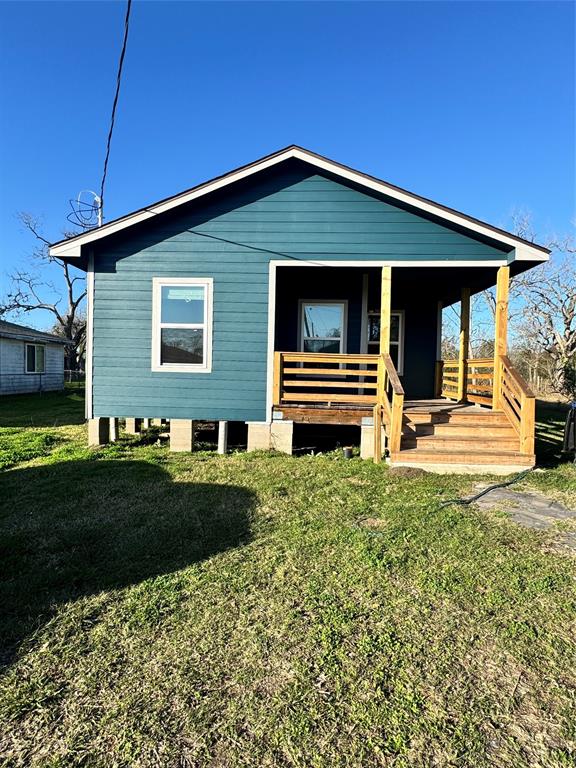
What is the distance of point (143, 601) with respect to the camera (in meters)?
2.74

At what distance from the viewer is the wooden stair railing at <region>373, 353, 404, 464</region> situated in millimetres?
5711

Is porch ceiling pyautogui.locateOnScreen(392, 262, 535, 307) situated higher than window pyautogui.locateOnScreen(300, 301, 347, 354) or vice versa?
porch ceiling pyautogui.locateOnScreen(392, 262, 535, 307)

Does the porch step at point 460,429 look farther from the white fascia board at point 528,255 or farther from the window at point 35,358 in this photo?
the window at point 35,358

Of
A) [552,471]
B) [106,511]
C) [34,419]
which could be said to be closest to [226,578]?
[106,511]

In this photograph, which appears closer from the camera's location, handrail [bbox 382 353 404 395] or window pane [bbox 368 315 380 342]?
handrail [bbox 382 353 404 395]

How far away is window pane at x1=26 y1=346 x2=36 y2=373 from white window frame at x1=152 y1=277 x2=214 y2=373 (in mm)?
15712

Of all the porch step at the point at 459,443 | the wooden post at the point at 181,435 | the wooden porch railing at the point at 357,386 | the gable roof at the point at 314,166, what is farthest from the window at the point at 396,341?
the wooden post at the point at 181,435

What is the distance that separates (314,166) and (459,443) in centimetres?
489

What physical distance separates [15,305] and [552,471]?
130ft

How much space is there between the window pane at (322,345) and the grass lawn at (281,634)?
183 inches

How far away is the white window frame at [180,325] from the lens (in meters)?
7.33

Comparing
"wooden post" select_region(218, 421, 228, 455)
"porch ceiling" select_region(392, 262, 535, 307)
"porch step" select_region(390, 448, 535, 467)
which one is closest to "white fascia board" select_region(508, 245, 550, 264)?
"porch ceiling" select_region(392, 262, 535, 307)

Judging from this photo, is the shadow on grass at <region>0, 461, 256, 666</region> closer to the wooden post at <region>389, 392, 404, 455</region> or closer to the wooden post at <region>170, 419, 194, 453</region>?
the wooden post at <region>170, 419, 194, 453</region>

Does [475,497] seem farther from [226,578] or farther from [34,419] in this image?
[34,419]
